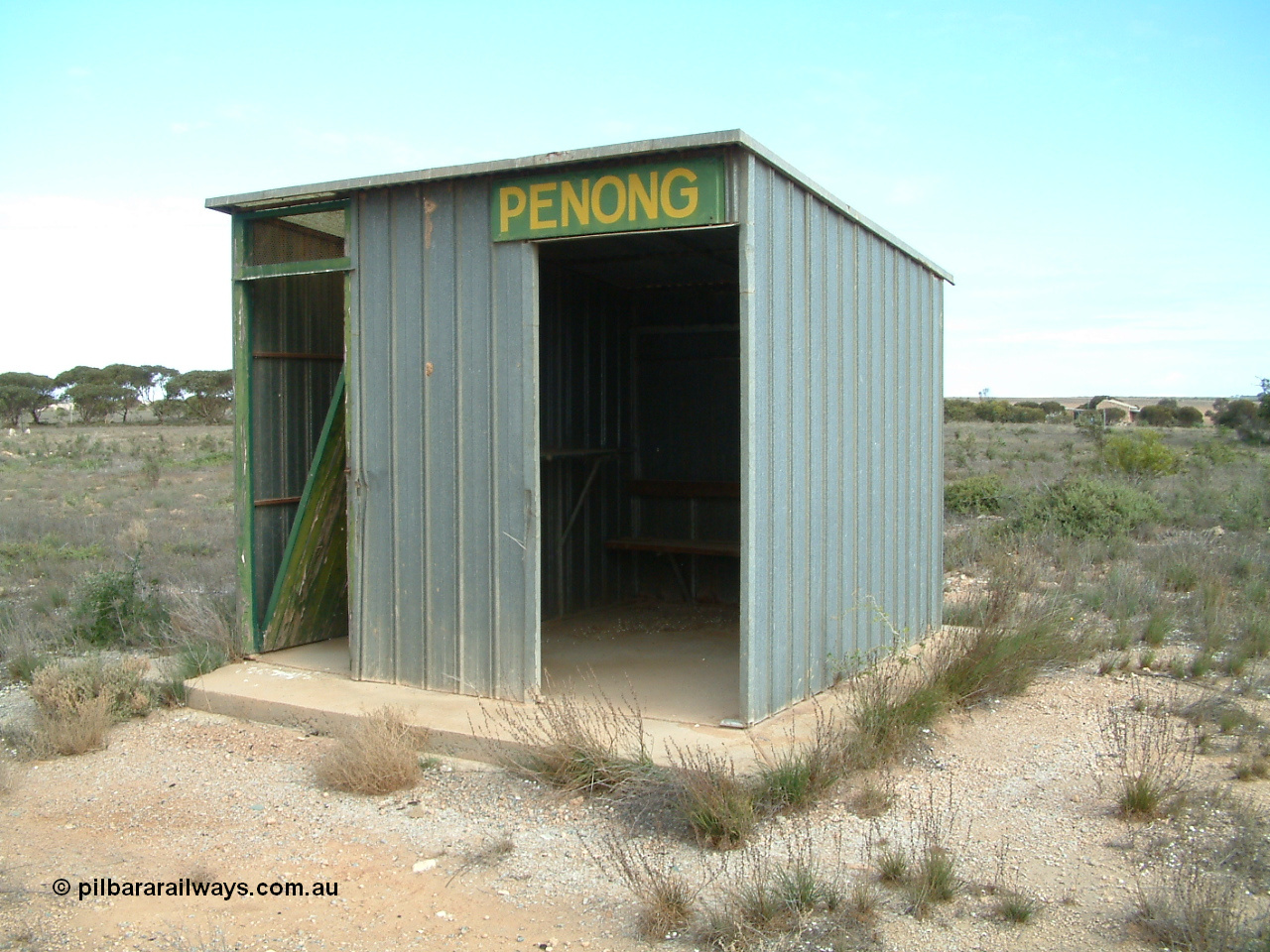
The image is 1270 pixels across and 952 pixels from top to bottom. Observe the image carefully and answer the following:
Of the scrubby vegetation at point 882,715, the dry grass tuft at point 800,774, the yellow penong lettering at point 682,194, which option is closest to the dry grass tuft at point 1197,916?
the scrubby vegetation at point 882,715

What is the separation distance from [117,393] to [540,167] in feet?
192

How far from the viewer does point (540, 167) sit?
5.95 meters

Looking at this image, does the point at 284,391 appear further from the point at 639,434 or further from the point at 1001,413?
the point at 1001,413

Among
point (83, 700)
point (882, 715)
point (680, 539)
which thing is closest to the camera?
point (882, 715)

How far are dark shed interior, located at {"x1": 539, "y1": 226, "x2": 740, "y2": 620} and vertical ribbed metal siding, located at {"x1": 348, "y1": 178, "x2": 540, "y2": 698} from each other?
2621mm

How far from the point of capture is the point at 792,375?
6.15 m

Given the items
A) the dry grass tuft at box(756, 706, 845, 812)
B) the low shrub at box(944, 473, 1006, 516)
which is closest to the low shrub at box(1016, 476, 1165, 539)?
the low shrub at box(944, 473, 1006, 516)

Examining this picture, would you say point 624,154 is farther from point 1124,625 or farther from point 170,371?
point 170,371

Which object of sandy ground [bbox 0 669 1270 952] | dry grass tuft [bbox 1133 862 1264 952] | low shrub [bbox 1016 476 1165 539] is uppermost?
low shrub [bbox 1016 476 1165 539]

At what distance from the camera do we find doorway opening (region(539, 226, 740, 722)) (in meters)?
9.13

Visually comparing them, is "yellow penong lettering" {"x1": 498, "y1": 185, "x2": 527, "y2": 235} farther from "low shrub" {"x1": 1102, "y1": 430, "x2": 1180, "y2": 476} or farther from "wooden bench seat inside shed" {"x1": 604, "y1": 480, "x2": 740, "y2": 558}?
"low shrub" {"x1": 1102, "y1": 430, "x2": 1180, "y2": 476}

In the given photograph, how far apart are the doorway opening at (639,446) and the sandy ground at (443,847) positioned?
3067 millimetres

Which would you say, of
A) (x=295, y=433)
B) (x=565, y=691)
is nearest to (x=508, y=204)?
(x=295, y=433)

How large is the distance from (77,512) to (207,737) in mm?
13044
